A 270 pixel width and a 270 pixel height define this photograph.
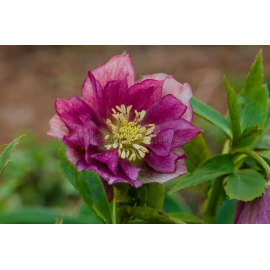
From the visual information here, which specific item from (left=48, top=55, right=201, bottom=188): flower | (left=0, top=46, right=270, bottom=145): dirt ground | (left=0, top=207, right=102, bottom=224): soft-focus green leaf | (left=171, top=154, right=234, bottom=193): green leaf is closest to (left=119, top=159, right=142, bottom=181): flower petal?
(left=48, top=55, right=201, bottom=188): flower

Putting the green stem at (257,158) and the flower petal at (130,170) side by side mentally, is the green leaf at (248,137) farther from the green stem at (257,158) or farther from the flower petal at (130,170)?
the flower petal at (130,170)

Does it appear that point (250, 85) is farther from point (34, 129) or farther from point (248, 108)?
point (34, 129)

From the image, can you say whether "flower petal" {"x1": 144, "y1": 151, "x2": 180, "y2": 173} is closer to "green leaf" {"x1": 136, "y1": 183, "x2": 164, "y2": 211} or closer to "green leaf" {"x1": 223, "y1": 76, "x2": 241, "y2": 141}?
"green leaf" {"x1": 136, "y1": 183, "x2": 164, "y2": 211}

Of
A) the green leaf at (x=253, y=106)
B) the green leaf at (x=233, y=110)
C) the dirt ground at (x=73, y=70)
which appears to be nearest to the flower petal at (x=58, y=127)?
the green leaf at (x=233, y=110)

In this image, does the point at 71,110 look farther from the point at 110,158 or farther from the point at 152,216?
the point at 152,216
